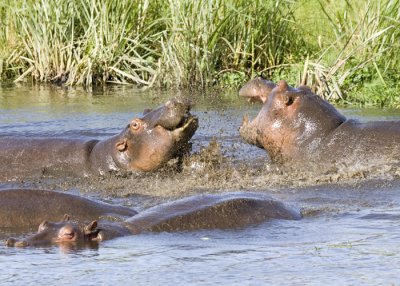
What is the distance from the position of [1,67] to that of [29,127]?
4886 mm

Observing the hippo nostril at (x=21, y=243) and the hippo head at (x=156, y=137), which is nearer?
the hippo nostril at (x=21, y=243)

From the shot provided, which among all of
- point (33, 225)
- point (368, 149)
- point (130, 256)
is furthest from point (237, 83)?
point (130, 256)

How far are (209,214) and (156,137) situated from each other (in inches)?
95.7

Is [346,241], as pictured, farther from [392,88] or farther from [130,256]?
[392,88]

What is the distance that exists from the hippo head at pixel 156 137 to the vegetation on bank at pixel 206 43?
3.65 metres

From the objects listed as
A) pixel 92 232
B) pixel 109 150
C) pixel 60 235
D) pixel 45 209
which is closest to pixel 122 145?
pixel 109 150

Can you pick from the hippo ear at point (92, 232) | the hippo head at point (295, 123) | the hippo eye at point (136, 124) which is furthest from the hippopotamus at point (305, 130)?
the hippo ear at point (92, 232)

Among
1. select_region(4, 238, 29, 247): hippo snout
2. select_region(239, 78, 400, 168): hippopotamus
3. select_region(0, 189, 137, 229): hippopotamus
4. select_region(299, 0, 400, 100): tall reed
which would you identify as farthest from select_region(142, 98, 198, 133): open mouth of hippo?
select_region(299, 0, 400, 100): tall reed

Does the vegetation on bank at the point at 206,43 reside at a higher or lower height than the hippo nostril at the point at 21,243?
higher

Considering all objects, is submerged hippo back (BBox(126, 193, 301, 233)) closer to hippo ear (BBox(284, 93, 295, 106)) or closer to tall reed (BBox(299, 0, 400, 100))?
hippo ear (BBox(284, 93, 295, 106))

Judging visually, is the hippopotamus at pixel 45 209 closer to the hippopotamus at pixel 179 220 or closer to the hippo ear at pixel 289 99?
the hippopotamus at pixel 179 220

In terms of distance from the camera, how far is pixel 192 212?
617 centimetres

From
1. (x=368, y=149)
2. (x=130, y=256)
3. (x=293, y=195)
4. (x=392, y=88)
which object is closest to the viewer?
(x=130, y=256)

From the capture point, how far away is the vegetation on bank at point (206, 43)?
40.1 feet
